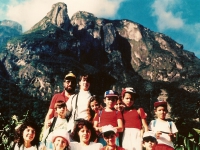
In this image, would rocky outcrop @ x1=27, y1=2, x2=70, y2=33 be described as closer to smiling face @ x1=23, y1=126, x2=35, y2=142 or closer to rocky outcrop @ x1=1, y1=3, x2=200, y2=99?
rocky outcrop @ x1=1, y1=3, x2=200, y2=99

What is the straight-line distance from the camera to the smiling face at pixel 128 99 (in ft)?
14.6

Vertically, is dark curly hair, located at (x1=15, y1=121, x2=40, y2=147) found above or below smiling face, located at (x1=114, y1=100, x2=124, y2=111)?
below

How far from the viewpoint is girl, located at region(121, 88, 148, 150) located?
4293mm

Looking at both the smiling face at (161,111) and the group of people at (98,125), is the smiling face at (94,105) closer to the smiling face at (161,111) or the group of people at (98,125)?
the group of people at (98,125)

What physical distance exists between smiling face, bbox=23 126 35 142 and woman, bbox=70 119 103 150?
0.51m

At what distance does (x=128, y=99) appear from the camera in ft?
14.7

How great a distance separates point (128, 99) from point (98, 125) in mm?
585

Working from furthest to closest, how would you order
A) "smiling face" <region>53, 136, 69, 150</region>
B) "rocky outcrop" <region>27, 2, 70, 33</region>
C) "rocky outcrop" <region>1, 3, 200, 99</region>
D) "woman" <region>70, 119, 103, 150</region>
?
"rocky outcrop" <region>27, 2, 70, 33</region>, "rocky outcrop" <region>1, 3, 200, 99</region>, "woman" <region>70, 119, 103, 150</region>, "smiling face" <region>53, 136, 69, 150</region>

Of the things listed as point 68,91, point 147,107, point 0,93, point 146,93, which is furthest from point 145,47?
point 68,91

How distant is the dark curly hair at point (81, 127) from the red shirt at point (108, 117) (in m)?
0.54

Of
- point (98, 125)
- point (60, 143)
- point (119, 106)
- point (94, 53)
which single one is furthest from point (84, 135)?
point (94, 53)

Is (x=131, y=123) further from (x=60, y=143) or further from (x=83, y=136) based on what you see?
(x=60, y=143)

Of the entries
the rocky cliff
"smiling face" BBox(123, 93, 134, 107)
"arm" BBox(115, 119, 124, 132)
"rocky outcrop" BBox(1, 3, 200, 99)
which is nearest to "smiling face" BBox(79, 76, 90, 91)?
"smiling face" BBox(123, 93, 134, 107)

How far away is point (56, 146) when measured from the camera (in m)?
3.54
